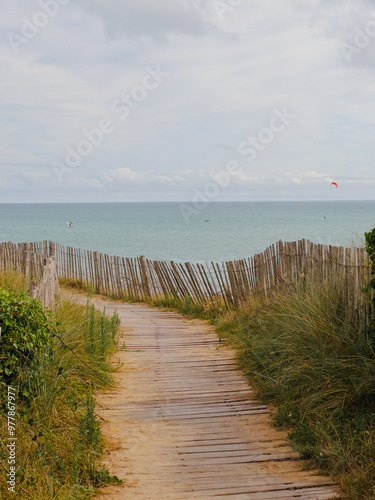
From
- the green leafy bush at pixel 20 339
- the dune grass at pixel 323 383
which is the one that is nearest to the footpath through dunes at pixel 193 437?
the dune grass at pixel 323 383

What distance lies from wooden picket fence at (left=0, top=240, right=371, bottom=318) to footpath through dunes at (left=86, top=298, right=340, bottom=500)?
1.46m

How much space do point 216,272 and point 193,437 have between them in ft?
23.4

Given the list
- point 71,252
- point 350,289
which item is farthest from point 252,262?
point 71,252

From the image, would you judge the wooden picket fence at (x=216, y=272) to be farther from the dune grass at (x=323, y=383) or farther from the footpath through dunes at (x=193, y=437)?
the footpath through dunes at (x=193, y=437)

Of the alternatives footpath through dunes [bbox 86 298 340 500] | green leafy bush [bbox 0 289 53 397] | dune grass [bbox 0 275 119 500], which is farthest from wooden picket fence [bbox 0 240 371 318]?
green leafy bush [bbox 0 289 53 397]

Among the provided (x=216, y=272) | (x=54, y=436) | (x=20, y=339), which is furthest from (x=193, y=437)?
(x=216, y=272)

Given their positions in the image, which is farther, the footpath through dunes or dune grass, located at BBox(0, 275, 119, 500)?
the footpath through dunes

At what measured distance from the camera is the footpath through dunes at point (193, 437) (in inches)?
126

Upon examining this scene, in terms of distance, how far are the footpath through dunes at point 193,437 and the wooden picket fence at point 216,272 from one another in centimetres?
146

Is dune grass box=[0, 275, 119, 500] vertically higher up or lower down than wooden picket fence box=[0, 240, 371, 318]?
lower down

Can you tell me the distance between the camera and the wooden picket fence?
5000 millimetres

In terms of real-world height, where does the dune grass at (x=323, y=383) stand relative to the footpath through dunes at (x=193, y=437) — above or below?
above

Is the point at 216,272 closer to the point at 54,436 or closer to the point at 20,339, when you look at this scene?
the point at 20,339

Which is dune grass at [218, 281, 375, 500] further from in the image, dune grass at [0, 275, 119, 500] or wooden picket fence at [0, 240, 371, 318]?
dune grass at [0, 275, 119, 500]
